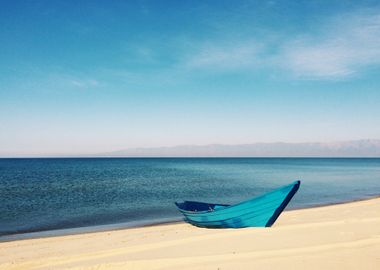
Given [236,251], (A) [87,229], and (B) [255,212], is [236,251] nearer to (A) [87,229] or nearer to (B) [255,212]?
(B) [255,212]

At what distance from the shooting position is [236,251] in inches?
390

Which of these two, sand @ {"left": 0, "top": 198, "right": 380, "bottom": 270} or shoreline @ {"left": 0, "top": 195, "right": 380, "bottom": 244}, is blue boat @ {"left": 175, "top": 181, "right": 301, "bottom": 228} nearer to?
sand @ {"left": 0, "top": 198, "right": 380, "bottom": 270}

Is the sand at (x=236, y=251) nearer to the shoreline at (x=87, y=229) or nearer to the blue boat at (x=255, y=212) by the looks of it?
the blue boat at (x=255, y=212)

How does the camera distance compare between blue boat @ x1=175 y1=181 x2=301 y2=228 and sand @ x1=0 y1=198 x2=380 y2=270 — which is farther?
blue boat @ x1=175 y1=181 x2=301 y2=228

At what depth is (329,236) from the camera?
11.4 m

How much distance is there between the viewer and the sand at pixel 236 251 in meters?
8.57

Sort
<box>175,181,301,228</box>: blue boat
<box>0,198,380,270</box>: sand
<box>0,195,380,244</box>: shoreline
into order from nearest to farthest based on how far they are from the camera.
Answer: <box>0,198,380,270</box>: sand, <box>175,181,301,228</box>: blue boat, <box>0,195,380,244</box>: shoreline

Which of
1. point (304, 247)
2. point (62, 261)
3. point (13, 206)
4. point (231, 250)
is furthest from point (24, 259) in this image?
point (13, 206)

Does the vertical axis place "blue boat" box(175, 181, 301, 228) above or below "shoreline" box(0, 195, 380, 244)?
above

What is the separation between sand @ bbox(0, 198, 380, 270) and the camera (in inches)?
338

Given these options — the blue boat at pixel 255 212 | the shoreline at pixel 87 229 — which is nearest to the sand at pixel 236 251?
the blue boat at pixel 255 212

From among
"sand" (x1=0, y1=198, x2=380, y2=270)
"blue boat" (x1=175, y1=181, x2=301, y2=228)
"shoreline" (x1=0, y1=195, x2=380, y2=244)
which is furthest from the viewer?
"shoreline" (x1=0, y1=195, x2=380, y2=244)

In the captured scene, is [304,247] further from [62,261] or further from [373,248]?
[62,261]

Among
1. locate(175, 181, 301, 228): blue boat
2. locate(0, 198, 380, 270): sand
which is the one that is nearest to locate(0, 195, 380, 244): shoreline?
locate(0, 198, 380, 270): sand
